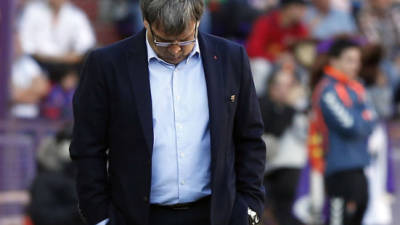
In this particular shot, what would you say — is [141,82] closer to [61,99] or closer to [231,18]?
[61,99]

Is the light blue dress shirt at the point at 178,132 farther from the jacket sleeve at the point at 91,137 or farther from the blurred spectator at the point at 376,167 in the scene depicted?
the blurred spectator at the point at 376,167

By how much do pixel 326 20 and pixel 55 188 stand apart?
5674mm

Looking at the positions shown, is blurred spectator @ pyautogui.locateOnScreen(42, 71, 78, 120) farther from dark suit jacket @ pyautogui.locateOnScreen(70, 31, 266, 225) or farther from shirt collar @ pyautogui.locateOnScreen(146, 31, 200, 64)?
shirt collar @ pyautogui.locateOnScreen(146, 31, 200, 64)

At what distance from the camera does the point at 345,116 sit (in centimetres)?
866

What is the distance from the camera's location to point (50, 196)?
26.9 feet

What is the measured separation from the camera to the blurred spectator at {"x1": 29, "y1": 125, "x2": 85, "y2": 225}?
26.5ft

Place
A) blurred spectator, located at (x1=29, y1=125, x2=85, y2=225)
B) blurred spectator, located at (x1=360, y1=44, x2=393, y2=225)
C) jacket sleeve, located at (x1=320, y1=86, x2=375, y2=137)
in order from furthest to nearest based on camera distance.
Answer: blurred spectator, located at (x1=360, y1=44, x2=393, y2=225)
jacket sleeve, located at (x1=320, y1=86, x2=375, y2=137)
blurred spectator, located at (x1=29, y1=125, x2=85, y2=225)

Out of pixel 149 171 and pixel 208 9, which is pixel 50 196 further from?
pixel 208 9

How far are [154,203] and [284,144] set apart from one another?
5.89m

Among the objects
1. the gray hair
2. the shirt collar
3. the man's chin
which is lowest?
the man's chin

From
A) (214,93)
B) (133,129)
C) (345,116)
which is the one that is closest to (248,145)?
(214,93)

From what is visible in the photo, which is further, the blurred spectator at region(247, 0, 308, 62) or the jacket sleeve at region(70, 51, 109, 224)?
the blurred spectator at region(247, 0, 308, 62)

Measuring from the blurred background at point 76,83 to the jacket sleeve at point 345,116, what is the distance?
0.66m

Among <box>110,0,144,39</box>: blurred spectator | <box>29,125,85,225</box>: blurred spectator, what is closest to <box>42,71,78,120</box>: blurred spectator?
<box>29,125,85,225</box>: blurred spectator
